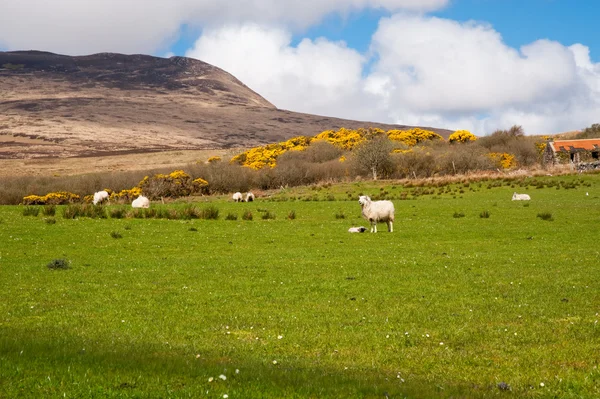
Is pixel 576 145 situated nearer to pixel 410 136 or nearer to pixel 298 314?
pixel 410 136

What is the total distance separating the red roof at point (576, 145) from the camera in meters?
86.2

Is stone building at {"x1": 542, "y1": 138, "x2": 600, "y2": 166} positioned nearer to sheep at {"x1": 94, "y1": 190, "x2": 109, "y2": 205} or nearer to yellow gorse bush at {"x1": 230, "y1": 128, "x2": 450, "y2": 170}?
yellow gorse bush at {"x1": 230, "y1": 128, "x2": 450, "y2": 170}

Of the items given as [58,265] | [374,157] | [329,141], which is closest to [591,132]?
[329,141]

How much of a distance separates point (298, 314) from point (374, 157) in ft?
Answer: 210

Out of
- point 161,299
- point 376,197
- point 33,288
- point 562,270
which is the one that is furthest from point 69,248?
point 376,197

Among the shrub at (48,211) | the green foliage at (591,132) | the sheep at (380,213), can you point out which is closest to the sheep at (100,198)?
the shrub at (48,211)

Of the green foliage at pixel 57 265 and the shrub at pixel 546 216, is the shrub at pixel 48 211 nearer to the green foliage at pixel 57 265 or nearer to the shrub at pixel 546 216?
the green foliage at pixel 57 265

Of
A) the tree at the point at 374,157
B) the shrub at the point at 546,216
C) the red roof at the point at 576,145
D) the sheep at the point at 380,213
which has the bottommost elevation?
the shrub at the point at 546,216

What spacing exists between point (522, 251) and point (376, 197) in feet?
102

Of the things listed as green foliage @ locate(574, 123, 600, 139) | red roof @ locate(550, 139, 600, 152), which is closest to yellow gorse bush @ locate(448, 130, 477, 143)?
red roof @ locate(550, 139, 600, 152)

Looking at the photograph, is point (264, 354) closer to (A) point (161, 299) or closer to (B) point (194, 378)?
(B) point (194, 378)

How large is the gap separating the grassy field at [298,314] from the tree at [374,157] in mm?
47365

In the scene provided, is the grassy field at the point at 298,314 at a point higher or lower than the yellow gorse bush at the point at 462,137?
lower

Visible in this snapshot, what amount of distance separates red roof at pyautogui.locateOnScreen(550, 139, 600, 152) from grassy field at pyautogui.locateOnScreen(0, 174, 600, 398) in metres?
65.9
